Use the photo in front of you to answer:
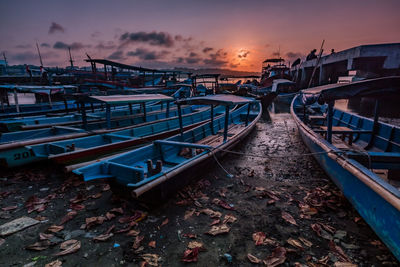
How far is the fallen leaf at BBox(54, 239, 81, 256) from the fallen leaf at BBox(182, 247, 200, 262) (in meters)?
2.09

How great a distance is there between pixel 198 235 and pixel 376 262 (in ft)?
10.5

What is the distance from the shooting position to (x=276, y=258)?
3.49m

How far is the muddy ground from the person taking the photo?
358 cm

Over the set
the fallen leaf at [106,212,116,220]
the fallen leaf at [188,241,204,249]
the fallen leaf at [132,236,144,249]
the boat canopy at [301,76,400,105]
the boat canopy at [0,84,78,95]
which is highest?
the boat canopy at [0,84,78,95]

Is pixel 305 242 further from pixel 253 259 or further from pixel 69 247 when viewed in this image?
pixel 69 247

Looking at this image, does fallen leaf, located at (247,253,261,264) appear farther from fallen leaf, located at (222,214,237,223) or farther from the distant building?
the distant building

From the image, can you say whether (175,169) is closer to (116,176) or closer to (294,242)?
(116,176)

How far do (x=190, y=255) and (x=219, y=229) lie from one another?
90 centimetres

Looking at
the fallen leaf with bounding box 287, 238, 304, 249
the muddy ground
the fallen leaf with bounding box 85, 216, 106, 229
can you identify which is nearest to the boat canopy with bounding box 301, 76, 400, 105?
the muddy ground

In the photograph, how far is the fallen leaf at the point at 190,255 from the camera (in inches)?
138

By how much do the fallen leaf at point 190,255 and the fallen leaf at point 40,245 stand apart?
8.91 feet

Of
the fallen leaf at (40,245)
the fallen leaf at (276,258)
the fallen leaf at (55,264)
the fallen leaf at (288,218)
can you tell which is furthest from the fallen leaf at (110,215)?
the fallen leaf at (288,218)

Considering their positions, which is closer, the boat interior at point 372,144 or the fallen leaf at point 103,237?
the fallen leaf at point 103,237

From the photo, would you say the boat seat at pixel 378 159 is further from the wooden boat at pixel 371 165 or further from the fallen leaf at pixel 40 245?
the fallen leaf at pixel 40 245
